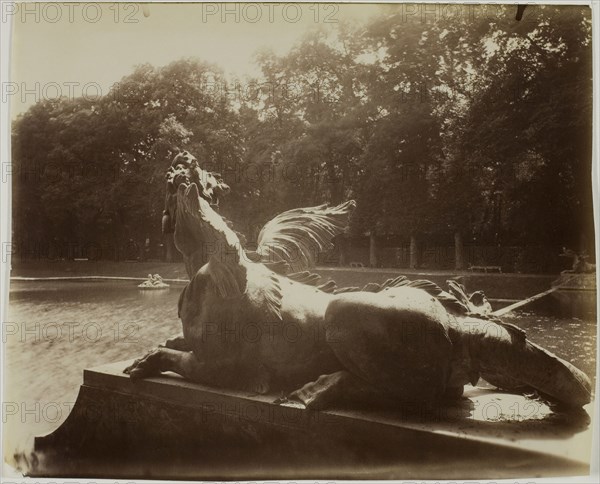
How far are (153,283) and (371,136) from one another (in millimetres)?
1726

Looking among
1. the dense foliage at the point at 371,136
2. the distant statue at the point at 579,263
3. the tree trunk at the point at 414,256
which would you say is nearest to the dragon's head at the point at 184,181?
the dense foliage at the point at 371,136

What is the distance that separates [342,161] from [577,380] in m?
1.88

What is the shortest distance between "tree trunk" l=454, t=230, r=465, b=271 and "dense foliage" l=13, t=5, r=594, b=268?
5 centimetres

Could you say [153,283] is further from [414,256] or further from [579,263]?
[579,263]

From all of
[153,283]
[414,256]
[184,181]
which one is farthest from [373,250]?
[153,283]

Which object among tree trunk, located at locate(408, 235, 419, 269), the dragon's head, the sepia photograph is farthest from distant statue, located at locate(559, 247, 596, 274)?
the dragon's head

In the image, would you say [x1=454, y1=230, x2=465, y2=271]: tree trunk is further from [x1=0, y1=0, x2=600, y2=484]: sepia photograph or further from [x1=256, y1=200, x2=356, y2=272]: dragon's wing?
[x1=256, y1=200, x2=356, y2=272]: dragon's wing

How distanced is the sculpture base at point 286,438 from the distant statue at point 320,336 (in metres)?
0.10

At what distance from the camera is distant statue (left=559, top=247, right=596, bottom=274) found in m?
3.51

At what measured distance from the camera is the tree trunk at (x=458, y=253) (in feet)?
11.4

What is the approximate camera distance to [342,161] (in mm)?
3551

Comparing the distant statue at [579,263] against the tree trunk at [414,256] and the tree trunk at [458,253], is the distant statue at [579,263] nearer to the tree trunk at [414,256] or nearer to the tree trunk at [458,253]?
the tree trunk at [458,253]

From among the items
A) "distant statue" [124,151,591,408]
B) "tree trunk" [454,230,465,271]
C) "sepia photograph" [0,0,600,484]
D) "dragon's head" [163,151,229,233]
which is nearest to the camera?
"distant statue" [124,151,591,408]

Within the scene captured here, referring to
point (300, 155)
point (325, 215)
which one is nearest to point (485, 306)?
point (325, 215)
